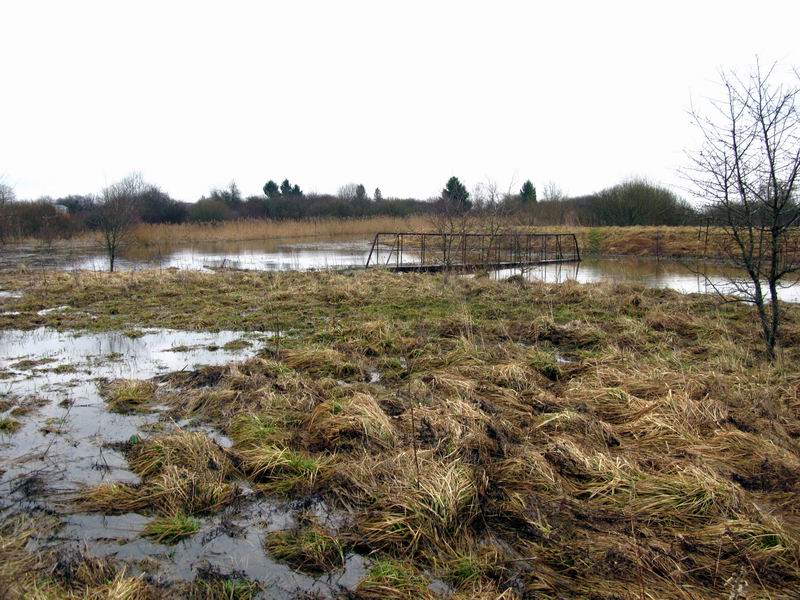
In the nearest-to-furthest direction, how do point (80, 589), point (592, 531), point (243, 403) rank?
point (80, 589) < point (592, 531) < point (243, 403)

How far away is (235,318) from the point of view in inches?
343

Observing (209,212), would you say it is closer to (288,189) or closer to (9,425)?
(288,189)

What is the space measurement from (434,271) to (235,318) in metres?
9.72

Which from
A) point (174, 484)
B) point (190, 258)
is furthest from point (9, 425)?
point (190, 258)

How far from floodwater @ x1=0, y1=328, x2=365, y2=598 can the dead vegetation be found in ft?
0.39

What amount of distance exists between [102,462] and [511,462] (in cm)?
274

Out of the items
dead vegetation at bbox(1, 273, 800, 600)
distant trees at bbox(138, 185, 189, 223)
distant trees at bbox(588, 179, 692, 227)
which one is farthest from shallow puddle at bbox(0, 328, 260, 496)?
distant trees at bbox(138, 185, 189, 223)

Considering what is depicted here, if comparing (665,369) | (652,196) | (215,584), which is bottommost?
(215,584)

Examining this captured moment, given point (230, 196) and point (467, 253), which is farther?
point (230, 196)

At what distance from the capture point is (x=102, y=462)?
12.4ft

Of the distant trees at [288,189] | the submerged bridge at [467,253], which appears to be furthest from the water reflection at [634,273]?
the distant trees at [288,189]

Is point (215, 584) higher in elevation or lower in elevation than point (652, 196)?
lower

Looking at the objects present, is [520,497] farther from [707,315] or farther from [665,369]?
[707,315]

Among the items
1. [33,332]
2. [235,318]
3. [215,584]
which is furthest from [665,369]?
[33,332]
